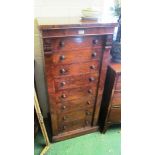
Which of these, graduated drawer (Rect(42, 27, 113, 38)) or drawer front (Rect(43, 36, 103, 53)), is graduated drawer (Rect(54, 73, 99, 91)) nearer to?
drawer front (Rect(43, 36, 103, 53))

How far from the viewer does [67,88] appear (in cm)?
148

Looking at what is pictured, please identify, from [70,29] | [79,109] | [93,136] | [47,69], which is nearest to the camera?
[70,29]

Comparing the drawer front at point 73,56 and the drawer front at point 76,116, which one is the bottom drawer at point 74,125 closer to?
the drawer front at point 76,116

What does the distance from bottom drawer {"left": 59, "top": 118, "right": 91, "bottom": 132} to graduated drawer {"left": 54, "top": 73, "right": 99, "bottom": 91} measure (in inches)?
17.1

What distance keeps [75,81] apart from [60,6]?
728 millimetres

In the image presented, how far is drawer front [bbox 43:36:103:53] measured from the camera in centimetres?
123

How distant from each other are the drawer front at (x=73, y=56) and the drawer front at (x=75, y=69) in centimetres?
4

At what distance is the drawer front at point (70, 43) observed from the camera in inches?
48.4

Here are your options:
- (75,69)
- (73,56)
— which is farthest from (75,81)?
(73,56)

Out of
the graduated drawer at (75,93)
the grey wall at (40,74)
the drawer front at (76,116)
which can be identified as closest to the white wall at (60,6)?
the grey wall at (40,74)
